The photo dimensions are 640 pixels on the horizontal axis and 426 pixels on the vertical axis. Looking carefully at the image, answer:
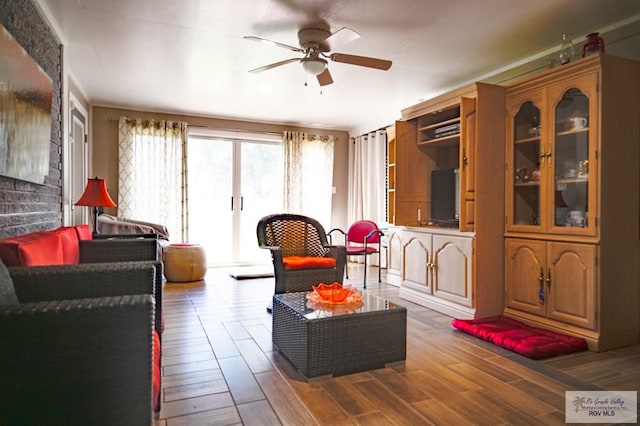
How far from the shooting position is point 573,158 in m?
2.94

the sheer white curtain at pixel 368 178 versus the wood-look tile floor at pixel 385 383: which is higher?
the sheer white curtain at pixel 368 178

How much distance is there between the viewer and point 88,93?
5.24 metres

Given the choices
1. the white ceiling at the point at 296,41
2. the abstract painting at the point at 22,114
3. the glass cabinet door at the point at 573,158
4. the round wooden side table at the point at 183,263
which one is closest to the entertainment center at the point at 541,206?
the glass cabinet door at the point at 573,158

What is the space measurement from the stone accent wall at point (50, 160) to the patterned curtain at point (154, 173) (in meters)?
2.44

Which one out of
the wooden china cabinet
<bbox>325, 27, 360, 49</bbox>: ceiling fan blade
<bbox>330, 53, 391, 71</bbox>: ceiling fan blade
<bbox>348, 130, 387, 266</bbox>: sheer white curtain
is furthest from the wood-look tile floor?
<bbox>348, 130, 387, 266</bbox>: sheer white curtain

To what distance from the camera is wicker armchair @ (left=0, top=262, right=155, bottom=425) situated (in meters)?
1.03

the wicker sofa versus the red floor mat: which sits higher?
the wicker sofa

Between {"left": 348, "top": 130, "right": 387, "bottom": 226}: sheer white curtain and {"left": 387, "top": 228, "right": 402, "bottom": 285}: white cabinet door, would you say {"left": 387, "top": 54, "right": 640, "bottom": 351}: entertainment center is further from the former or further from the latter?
{"left": 348, "top": 130, "right": 387, "bottom": 226}: sheer white curtain

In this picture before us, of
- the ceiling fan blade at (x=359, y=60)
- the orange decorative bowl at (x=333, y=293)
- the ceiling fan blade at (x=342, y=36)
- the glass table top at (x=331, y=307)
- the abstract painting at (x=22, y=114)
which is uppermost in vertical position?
the ceiling fan blade at (x=342, y=36)

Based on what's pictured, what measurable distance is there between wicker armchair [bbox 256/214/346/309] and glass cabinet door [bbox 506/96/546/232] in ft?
5.12

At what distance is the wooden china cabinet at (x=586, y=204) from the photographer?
2.73 m

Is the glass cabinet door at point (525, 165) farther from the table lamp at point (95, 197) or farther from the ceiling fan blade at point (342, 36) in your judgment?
the table lamp at point (95, 197)

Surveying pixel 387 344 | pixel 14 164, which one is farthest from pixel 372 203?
pixel 14 164

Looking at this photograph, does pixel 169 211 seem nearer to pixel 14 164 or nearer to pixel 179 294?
pixel 179 294
